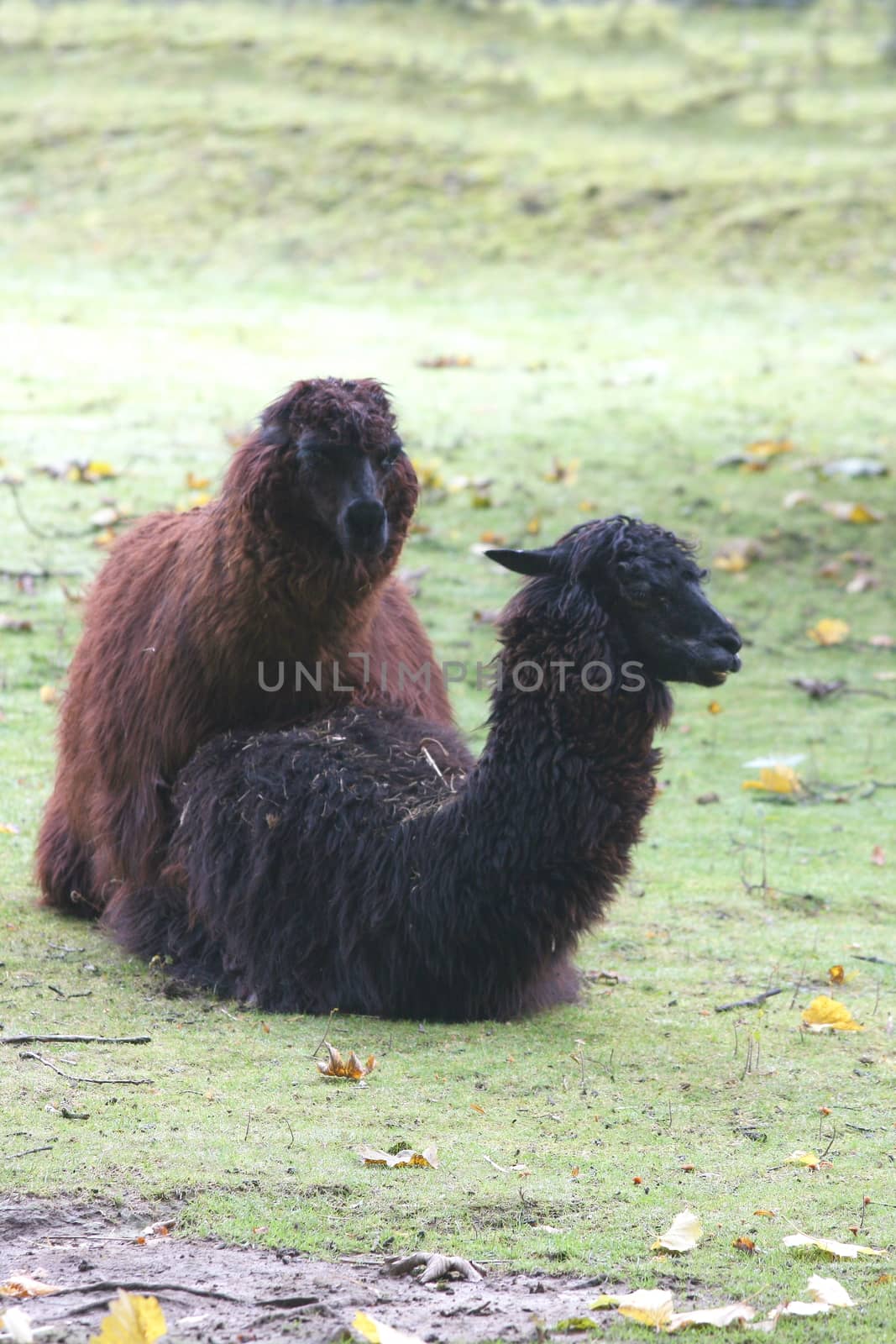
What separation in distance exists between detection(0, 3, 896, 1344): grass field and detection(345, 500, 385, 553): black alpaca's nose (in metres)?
1.53

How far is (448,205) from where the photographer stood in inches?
836

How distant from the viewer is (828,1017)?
19.1 feet

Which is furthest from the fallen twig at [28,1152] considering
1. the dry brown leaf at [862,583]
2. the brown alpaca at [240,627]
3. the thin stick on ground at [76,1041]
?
the dry brown leaf at [862,583]

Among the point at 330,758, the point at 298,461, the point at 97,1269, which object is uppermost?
the point at 298,461

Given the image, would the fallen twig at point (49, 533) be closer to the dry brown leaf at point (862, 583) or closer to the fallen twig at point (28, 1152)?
the dry brown leaf at point (862, 583)

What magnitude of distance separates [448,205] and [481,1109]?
17625 mm

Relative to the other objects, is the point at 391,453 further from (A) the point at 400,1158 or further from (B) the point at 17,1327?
(B) the point at 17,1327

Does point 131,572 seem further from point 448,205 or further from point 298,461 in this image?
point 448,205

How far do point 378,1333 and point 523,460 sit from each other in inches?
435

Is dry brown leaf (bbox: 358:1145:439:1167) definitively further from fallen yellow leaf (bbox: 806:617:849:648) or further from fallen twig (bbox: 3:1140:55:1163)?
fallen yellow leaf (bbox: 806:617:849:648)

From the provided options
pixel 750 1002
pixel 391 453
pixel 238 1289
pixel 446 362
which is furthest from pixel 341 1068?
pixel 446 362

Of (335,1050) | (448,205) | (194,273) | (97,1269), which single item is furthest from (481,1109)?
(448,205)

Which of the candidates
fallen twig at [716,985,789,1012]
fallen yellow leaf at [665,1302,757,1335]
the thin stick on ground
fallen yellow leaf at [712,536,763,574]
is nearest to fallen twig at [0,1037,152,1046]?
the thin stick on ground

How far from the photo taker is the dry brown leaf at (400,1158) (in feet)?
14.4
